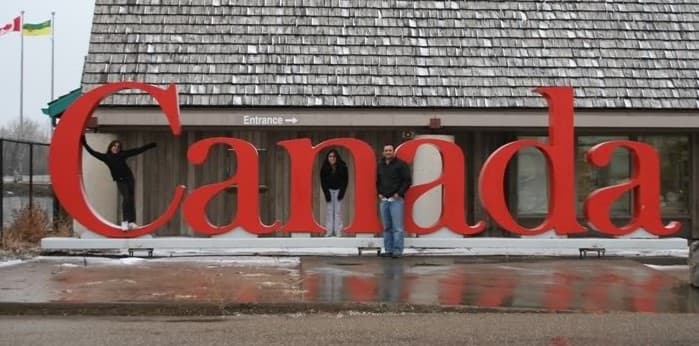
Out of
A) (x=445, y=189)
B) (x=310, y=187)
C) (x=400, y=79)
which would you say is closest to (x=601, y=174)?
(x=400, y=79)

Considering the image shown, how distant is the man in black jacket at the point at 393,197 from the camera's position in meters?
12.8

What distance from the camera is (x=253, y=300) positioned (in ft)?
29.0

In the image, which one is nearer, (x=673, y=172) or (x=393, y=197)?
(x=393, y=197)

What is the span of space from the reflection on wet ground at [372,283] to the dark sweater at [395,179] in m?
1.03

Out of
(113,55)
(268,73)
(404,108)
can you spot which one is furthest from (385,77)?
(113,55)

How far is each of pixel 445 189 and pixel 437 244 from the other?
2.83 ft

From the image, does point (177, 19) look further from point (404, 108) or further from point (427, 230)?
point (427, 230)

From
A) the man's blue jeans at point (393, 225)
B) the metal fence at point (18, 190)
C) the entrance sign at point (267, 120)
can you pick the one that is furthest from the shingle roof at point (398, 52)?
the man's blue jeans at point (393, 225)

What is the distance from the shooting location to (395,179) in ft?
42.1

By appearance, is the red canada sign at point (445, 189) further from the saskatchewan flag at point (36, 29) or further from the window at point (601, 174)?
the saskatchewan flag at point (36, 29)

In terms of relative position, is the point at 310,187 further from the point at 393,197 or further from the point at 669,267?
the point at 669,267

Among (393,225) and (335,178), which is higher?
(335,178)

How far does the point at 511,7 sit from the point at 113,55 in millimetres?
7491

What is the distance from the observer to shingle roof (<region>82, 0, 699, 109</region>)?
15016 millimetres
